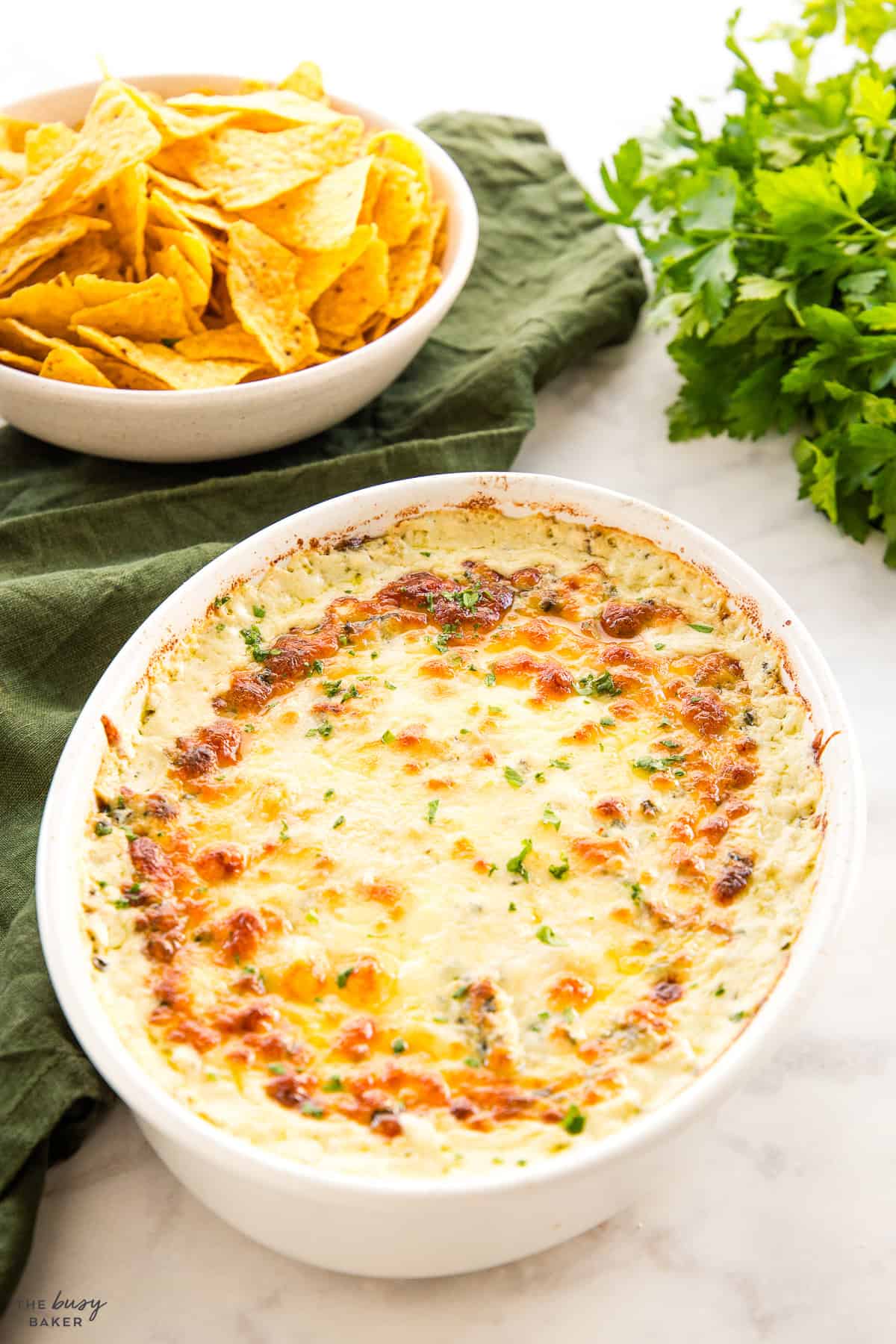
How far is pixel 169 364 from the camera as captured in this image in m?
3.08

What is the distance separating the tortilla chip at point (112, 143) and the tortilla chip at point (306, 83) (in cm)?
55

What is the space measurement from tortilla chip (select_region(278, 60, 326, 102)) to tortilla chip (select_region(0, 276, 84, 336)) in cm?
100

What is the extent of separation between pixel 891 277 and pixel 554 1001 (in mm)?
1951

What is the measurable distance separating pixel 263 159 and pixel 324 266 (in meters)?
0.35

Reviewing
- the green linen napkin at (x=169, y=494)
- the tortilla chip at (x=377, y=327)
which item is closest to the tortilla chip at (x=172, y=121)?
the tortilla chip at (x=377, y=327)

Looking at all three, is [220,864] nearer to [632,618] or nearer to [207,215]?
[632,618]

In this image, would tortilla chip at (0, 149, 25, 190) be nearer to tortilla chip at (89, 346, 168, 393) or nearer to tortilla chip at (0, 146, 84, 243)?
tortilla chip at (0, 146, 84, 243)

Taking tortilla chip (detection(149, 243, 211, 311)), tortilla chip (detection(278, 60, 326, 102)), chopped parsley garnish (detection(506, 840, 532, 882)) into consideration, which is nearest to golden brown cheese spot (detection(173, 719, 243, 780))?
chopped parsley garnish (detection(506, 840, 532, 882))

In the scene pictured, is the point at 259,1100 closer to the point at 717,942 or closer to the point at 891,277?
the point at 717,942

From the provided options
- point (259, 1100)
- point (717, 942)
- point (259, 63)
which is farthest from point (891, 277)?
point (259, 63)

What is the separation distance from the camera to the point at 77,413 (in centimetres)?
304

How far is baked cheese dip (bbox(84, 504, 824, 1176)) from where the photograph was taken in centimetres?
188

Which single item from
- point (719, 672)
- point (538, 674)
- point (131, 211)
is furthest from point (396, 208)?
point (719, 672)

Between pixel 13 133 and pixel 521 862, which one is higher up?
pixel 13 133
